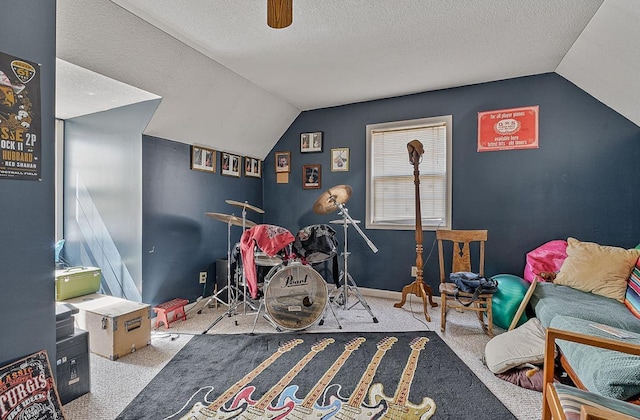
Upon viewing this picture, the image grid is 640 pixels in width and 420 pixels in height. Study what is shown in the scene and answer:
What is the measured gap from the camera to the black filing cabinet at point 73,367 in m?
1.72

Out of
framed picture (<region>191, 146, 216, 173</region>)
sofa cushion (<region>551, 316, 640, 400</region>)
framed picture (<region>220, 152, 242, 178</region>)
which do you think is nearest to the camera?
sofa cushion (<region>551, 316, 640, 400</region>)

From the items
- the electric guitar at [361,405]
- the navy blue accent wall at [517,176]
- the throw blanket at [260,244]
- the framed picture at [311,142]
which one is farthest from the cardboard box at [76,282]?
the framed picture at [311,142]

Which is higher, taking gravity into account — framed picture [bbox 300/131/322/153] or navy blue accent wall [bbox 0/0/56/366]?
framed picture [bbox 300/131/322/153]

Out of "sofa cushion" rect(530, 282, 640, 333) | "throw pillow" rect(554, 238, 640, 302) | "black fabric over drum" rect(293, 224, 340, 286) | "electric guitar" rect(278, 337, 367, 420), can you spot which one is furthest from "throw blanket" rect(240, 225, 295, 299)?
"throw pillow" rect(554, 238, 640, 302)

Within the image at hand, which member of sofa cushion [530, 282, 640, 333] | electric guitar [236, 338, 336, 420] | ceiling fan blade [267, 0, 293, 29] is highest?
ceiling fan blade [267, 0, 293, 29]

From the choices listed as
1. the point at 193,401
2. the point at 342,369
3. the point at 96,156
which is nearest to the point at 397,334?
the point at 342,369

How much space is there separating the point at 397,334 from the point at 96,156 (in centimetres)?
351

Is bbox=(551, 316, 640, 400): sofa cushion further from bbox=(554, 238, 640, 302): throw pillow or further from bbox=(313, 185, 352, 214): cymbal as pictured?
bbox=(313, 185, 352, 214): cymbal

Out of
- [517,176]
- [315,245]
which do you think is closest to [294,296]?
[315,245]

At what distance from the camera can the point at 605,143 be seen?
2877 millimetres

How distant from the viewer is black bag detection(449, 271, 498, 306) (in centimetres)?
261

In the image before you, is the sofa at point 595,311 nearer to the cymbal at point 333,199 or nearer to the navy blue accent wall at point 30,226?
the cymbal at point 333,199

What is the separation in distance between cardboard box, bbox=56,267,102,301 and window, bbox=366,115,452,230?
117 inches

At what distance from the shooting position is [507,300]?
2.67m
